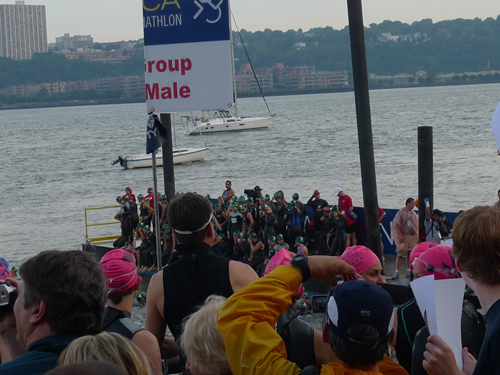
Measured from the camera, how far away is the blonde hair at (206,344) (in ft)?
9.06

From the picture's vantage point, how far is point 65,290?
254cm

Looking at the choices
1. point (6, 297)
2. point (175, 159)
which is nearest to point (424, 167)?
point (6, 297)

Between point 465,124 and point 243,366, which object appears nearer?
point 243,366

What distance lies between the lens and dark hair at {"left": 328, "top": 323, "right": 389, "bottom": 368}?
2229 millimetres

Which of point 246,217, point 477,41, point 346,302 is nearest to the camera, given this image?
point 346,302

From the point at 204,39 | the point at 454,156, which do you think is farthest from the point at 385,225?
the point at 454,156

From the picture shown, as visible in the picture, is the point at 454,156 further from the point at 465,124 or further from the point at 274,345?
the point at 274,345

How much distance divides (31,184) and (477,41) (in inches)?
6047

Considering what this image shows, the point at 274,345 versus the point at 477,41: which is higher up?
the point at 477,41

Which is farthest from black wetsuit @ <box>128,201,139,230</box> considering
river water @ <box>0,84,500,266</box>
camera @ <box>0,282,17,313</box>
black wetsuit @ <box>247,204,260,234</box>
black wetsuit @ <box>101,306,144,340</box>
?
black wetsuit @ <box>101,306,144,340</box>

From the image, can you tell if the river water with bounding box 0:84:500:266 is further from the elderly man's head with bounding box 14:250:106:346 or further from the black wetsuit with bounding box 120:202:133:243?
the elderly man's head with bounding box 14:250:106:346

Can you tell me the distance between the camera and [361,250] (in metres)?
3.43

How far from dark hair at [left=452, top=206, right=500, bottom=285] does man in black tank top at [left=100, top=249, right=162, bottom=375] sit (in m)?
1.55

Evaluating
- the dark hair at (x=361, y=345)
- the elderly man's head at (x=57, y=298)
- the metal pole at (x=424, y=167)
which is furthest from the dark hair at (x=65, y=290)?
the metal pole at (x=424, y=167)
